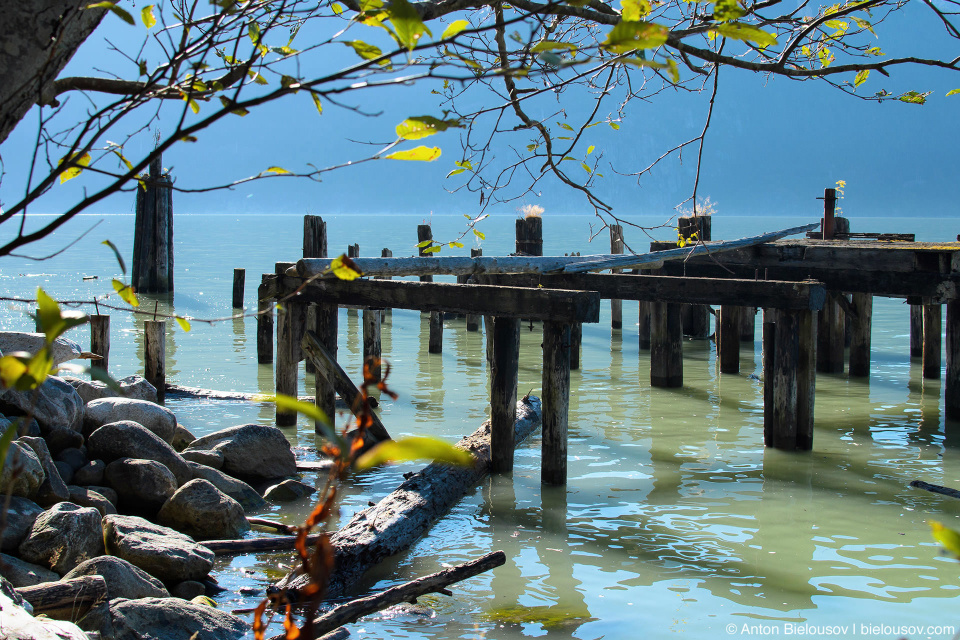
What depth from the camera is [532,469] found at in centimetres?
683

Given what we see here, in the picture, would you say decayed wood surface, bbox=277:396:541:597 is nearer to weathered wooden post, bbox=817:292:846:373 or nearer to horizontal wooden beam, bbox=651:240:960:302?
horizontal wooden beam, bbox=651:240:960:302

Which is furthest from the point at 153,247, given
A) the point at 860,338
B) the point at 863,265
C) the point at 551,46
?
the point at 551,46

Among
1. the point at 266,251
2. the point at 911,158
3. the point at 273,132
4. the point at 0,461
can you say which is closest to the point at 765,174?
the point at 911,158

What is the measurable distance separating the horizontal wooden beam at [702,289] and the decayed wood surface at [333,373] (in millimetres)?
1903

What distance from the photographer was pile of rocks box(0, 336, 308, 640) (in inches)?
142

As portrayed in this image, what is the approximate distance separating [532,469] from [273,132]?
177560mm

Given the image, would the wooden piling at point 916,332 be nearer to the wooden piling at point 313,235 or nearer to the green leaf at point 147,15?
the wooden piling at point 313,235

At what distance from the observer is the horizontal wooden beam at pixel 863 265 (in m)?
8.41

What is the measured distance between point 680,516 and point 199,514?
126 inches

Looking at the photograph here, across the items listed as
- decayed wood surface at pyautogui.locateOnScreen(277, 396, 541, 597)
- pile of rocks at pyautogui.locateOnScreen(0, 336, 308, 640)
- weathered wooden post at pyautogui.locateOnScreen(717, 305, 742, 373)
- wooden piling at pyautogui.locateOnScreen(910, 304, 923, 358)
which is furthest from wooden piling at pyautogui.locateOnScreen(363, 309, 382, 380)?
wooden piling at pyautogui.locateOnScreen(910, 304, 923, 358)

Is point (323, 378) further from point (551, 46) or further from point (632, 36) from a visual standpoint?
point (632, 36)

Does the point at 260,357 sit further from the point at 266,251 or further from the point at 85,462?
the point at 266,251

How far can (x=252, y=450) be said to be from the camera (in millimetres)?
6457

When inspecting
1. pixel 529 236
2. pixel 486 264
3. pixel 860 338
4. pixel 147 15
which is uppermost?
pixel 529 236
